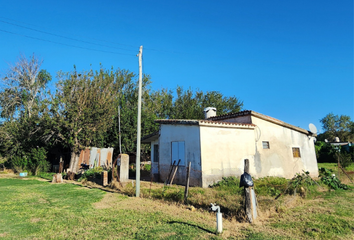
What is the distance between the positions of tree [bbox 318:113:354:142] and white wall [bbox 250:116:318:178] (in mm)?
50750

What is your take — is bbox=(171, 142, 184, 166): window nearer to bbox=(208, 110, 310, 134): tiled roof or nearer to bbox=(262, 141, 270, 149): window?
bbox=(208, 110, 310, 134): tiled roof

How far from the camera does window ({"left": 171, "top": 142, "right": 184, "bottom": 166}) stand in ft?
42.2

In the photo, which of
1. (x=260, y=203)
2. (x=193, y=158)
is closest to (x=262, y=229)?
(x=260, y=203)

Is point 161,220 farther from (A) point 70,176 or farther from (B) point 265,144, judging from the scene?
(A) point 70,176

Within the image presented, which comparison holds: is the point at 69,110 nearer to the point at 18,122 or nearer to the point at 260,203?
the point at 18,122

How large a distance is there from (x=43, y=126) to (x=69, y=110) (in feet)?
11.4

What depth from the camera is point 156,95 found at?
35875mm

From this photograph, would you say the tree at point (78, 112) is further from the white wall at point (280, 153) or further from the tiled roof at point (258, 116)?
the white wall at point (280, 153)

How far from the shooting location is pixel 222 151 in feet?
40.7

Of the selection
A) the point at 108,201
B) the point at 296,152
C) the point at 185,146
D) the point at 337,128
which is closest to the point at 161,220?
the point at 108,201

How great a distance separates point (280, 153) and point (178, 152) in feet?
24.0

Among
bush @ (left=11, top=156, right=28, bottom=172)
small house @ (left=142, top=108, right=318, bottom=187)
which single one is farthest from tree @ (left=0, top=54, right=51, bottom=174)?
small house @ (left=142, top=108, right=318, bottom=187)

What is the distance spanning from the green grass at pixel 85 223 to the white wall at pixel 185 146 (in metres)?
4.47

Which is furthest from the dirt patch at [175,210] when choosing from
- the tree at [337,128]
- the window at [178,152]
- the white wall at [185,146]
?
the tree at [337,128]
